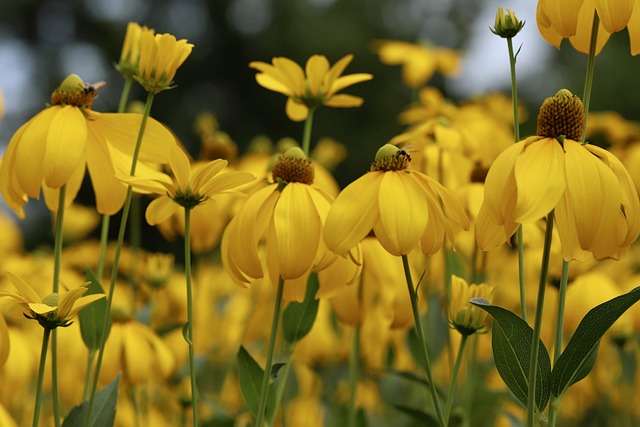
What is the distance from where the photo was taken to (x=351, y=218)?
728 millimetres

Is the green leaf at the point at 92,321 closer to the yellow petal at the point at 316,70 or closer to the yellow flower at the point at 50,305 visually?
the yellow flower at the point at 50,305

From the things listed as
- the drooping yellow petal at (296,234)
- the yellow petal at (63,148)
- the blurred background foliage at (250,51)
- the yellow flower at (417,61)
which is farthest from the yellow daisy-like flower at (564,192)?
the blurred background foliage at (250,51)

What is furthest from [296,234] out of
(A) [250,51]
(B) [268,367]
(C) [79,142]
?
(A) [250,51]

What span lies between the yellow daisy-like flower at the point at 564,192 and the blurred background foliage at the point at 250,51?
9228 millimetres

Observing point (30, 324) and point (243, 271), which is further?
point (30, 324)

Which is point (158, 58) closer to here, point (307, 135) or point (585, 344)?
point (307, 135)

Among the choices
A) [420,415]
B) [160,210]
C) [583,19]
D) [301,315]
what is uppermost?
[583,19]

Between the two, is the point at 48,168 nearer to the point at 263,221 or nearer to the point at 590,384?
the point at 263,221

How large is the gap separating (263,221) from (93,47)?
43.1 ft

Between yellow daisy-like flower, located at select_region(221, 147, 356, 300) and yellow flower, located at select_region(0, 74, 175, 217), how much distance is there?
0.11 meters

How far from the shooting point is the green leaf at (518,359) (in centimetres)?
74

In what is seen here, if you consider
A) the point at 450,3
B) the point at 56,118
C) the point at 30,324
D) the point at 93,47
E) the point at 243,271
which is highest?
the point at 450,3

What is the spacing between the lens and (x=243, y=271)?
0.81 metres

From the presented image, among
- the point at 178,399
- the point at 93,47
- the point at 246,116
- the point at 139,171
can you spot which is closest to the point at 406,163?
the point at 139,171
